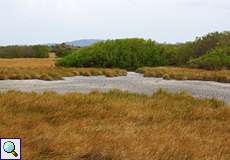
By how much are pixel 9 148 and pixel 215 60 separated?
4666cm

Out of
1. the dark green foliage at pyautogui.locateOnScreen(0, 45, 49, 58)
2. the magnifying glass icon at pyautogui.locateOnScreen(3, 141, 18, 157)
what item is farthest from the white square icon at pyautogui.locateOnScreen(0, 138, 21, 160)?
the dark green foliage at pyautogui.locateOnScreen(0, 45, 49, 58)

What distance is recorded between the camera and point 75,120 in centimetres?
1186

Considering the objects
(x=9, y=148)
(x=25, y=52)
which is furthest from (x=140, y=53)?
(x=9, y=148)

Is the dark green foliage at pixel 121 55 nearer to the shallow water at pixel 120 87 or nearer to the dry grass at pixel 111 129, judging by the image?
the shallow water at pixel 120 87

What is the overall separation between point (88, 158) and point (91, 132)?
1.81 m

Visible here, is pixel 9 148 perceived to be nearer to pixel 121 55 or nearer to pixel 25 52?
pixel 121 55

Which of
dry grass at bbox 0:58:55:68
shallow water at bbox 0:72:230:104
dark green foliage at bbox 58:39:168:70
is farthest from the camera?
dark green foliage at bbox 58:39:168:70

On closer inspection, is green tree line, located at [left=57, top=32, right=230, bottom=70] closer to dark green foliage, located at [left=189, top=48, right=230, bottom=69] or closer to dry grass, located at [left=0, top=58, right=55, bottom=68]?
dark green foliage, located at [left=189, top=48, right=230, bottom=69]

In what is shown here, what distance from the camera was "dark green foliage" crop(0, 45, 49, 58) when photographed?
90562mm

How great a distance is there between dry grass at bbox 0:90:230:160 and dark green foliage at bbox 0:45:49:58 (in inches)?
2952

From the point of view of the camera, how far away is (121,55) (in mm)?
58312

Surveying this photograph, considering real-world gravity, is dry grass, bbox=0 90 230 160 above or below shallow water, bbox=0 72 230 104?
above

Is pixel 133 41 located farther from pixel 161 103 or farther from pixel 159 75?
pixel 161 103

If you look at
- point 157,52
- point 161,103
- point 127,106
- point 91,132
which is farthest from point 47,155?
point 157,52
